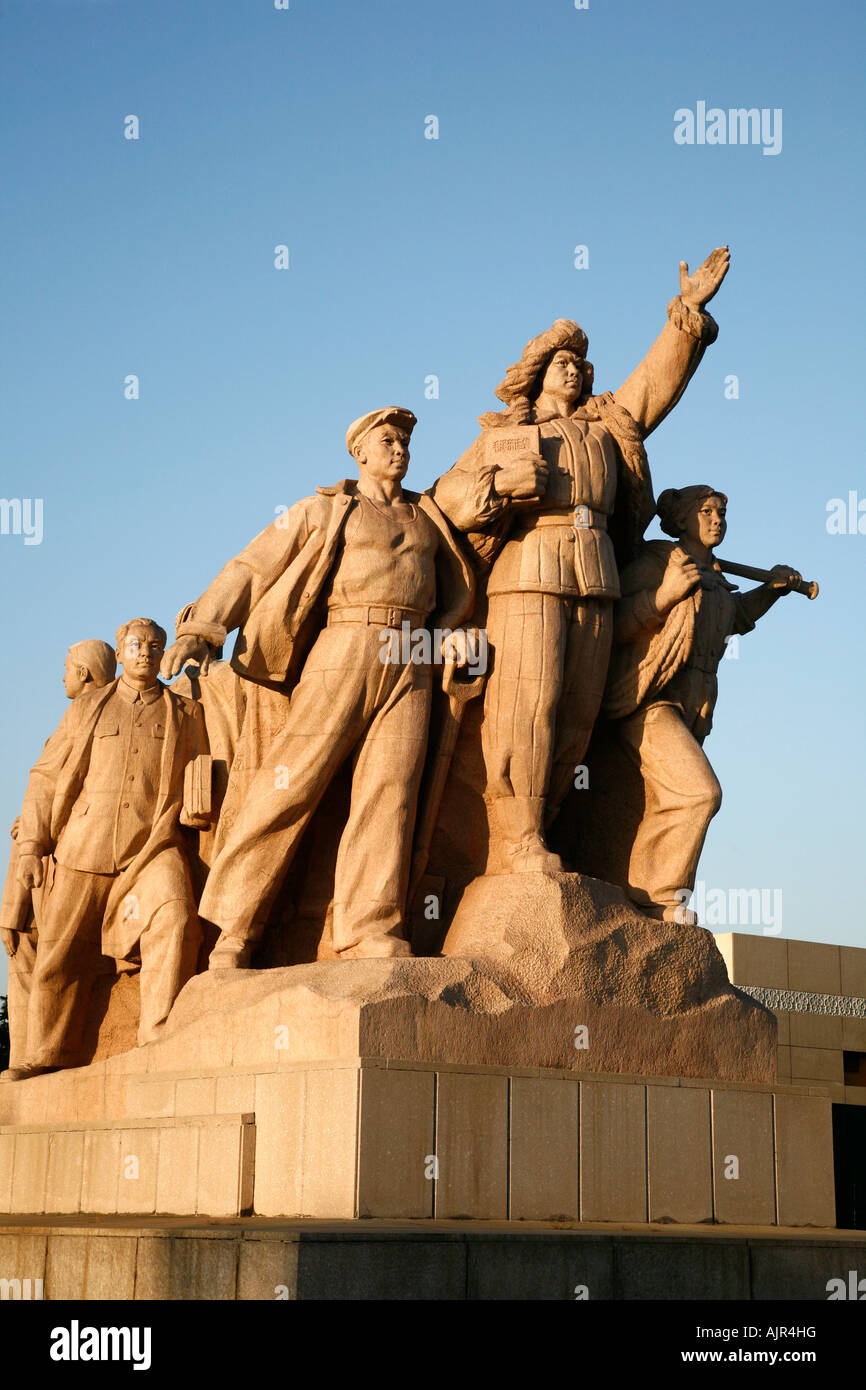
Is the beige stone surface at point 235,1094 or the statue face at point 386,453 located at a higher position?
the statue face at point 386,453

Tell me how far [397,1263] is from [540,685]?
3672 millimetres

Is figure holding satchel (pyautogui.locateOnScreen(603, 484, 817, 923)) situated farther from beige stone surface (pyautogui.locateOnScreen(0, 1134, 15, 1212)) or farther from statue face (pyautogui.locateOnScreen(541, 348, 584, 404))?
beige stone surface (pyautogui.locateOnScreen(0, 1134, 15, 1212))

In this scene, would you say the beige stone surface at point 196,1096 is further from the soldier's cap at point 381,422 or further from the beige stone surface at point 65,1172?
the soldier's cap at point 381,422

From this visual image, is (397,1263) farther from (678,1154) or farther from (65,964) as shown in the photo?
(65,964)

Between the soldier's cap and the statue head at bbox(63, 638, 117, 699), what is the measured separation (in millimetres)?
2881

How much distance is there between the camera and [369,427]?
31.4 feet

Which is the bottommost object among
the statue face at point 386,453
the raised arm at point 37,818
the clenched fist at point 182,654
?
the raised arm at point 37,818

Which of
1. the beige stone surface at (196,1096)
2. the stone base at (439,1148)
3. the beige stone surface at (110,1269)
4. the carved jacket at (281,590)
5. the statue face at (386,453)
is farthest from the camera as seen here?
the statue face at (386,453)

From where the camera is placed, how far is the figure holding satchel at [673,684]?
31.7ft

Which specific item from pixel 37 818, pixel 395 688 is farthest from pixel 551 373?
pixel 37 818

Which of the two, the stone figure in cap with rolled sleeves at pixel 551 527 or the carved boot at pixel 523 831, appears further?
the stone figure in cap with rolled sleeves at pixel 551 527

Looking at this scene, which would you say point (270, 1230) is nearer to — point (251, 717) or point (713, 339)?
point (251, 717)

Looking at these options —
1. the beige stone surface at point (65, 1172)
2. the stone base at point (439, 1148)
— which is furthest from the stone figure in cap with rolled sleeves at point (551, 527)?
the beige stone surface at point (65, 1172)
